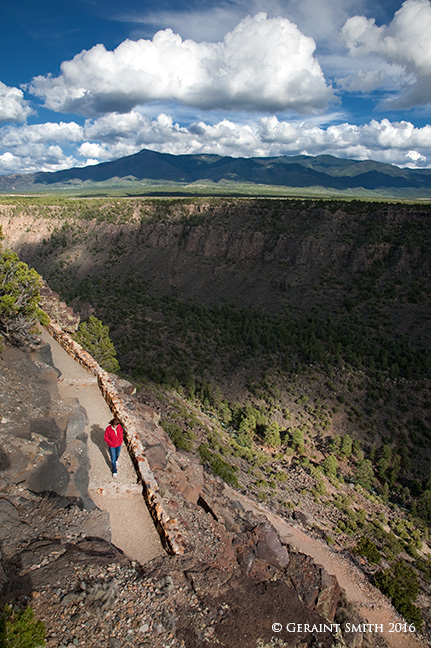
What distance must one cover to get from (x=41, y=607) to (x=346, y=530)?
18238 mm

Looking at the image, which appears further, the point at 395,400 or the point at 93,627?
the point at 395,400

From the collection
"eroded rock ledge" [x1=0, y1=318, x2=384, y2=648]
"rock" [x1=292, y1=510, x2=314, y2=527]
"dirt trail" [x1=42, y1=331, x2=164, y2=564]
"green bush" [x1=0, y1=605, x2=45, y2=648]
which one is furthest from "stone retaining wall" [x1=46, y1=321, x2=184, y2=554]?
"rock" [x1=292, y1=510, x2=314, y2=527]

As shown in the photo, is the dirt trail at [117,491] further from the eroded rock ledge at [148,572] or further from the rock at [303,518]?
the rock at [303,518]

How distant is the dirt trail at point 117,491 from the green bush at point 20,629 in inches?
121

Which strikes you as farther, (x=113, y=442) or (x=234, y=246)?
(x=234, y=246)

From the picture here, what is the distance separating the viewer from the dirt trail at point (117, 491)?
888cm

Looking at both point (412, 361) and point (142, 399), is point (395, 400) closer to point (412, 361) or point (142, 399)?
point (412, 361)

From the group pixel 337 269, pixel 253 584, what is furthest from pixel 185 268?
pixel 253 584

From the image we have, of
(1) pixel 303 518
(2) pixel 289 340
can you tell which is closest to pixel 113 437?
(1) pixel 303 518

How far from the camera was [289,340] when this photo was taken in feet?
129

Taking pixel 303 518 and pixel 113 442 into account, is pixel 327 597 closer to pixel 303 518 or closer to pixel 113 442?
pixel 303 518

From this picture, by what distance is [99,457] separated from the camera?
38.5 feet

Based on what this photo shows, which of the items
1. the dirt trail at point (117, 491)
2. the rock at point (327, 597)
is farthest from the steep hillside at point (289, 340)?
the dirt trail at point (117, 491)

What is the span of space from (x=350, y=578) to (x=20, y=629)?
1482 centimetres
